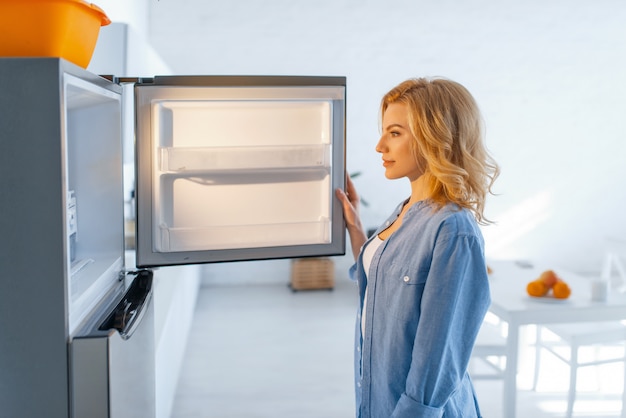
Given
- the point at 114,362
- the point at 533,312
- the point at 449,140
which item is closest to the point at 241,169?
the point at 449,140

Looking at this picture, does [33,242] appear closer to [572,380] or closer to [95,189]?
[95,189]

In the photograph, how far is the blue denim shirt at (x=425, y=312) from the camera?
1204 mm

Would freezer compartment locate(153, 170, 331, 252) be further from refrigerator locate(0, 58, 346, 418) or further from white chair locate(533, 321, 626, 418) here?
white chair locate(533, 321, 626, 418)

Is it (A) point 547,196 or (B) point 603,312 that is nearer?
(B) point 603,312

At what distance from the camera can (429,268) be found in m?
1.25

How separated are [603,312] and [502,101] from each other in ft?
10.6

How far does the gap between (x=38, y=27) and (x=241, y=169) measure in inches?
23.4

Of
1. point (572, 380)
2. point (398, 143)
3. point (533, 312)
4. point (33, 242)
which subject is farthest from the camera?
point (572, 380)

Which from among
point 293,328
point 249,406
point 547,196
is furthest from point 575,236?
point 249,406

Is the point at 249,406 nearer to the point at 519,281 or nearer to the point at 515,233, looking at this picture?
the point at 519,281

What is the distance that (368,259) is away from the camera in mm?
1470

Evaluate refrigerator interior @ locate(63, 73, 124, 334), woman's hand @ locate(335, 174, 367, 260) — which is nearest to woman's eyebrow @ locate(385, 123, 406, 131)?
woman's hand @ locate(335, 174, 367, 260)

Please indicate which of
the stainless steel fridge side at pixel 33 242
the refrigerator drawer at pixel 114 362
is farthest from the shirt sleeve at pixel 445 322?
the stainless steel fridge side at pixel 33 242

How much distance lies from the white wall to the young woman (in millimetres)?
3750
